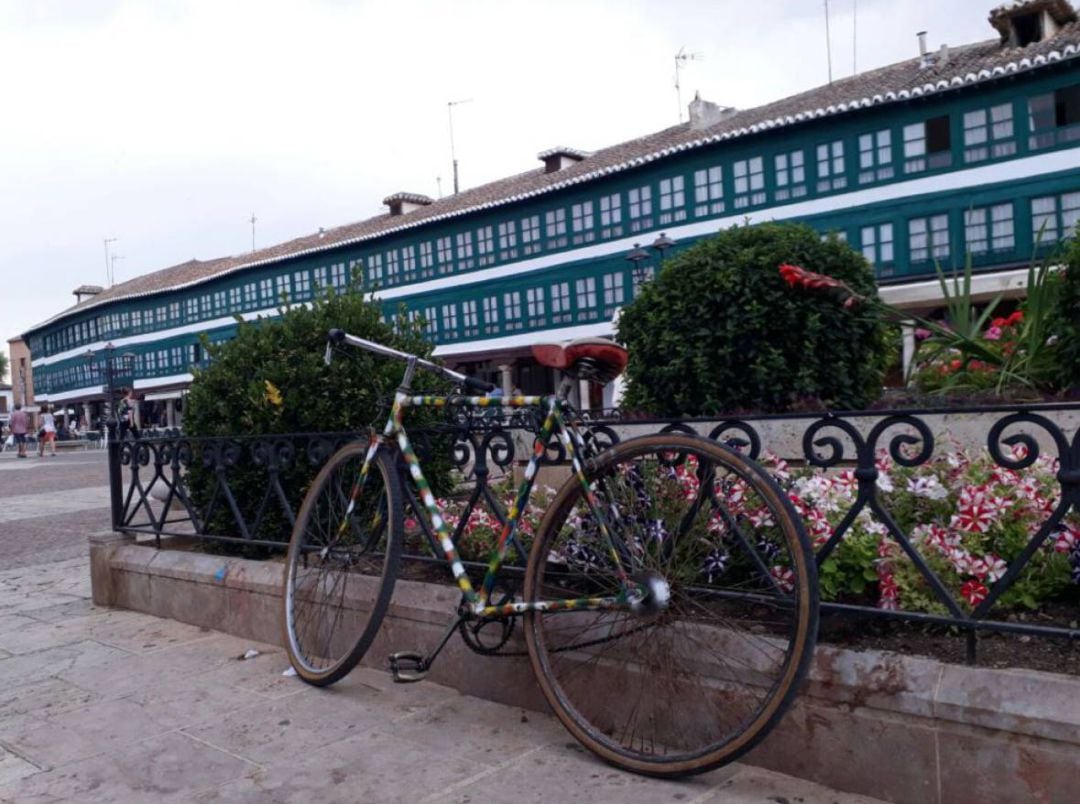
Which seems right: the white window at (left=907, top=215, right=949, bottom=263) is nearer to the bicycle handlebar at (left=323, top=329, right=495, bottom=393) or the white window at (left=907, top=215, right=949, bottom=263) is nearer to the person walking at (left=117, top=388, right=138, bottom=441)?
the person walking at (left=117, top=388, right=138, bottom=441)

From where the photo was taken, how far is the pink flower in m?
2.64

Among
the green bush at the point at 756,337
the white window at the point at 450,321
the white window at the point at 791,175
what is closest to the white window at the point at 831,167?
the white window at the point at 791,175

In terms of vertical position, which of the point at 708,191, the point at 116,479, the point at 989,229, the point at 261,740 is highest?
the point at 708,191

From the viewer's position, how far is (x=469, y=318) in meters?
37.9

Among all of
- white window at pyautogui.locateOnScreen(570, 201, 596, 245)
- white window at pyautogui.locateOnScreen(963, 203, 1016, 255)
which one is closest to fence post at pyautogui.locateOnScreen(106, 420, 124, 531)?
white window at pyautogui.locateOnScreen(963, 203, 1016, 255)

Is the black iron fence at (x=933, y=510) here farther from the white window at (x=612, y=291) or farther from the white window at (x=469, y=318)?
the white window at (x=469, y=318)

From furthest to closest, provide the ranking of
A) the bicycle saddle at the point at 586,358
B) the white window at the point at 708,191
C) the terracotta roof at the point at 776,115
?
the white window at the point at 708,191 < the terracotta roof at the point at 776,115 < the bicycle saddle at the point at 586,358

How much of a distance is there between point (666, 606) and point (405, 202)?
43.8 metres

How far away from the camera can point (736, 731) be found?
8.34ft

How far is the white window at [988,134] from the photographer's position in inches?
962

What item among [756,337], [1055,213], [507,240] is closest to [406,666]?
[756,337]

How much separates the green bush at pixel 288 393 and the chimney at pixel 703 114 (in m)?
29.8

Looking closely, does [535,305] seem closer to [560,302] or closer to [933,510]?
[560,302]

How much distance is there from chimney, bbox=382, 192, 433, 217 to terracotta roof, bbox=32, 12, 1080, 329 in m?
0.85
